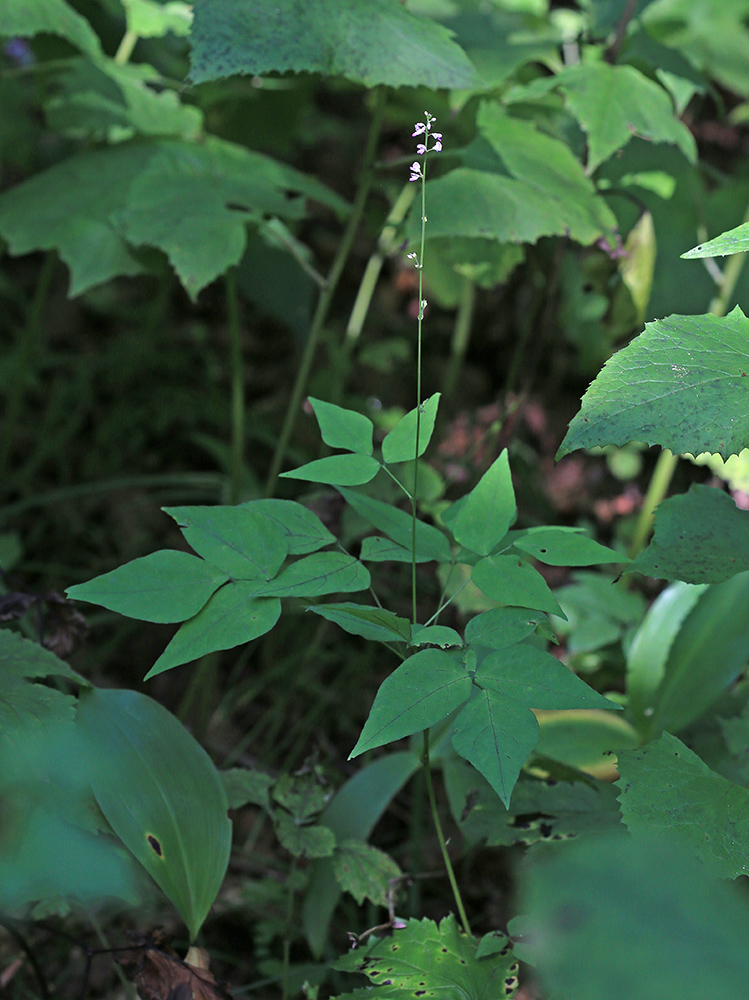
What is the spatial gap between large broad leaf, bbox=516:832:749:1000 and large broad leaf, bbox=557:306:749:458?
47 centimetres

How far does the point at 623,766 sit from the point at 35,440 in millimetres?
1835

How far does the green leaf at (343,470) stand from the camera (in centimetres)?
80

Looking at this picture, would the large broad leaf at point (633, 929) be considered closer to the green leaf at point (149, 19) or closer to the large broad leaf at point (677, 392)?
the large broad leaf at point (677, 392)

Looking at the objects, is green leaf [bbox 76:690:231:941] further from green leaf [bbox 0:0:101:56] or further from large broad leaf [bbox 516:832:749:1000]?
green leaf [bbox 0:0:101:56]

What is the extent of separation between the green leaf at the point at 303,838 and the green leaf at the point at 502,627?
0.37 meters

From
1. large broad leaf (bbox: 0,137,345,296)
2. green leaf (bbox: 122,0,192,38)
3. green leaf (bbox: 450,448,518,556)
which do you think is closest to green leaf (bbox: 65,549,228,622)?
green leaf (bbox: 450,448,518,556)

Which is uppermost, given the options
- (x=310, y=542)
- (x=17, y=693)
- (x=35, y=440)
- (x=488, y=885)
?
(x=310, y=542)

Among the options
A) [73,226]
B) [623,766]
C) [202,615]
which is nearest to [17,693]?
[202,615]

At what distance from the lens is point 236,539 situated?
811mm

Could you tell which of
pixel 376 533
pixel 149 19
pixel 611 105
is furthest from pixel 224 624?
pixel 149 19

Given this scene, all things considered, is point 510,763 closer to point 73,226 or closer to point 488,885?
point 488,885

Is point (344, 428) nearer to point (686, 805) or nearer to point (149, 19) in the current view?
point (686, 805)

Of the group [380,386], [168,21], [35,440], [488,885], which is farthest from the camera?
[380,386]

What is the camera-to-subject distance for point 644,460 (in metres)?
2.54
